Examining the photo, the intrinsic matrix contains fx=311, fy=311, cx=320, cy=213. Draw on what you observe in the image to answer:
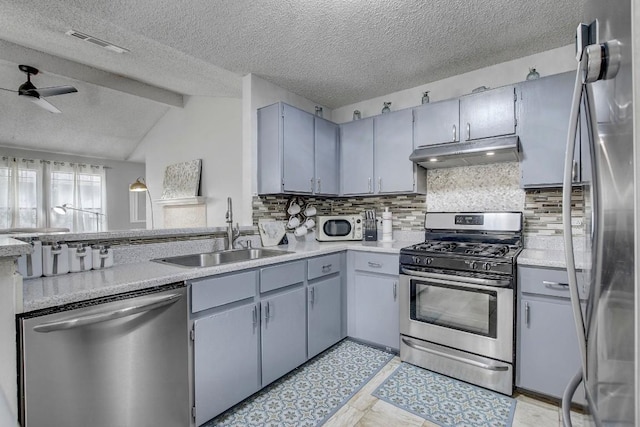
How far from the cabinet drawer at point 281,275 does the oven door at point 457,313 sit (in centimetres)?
81

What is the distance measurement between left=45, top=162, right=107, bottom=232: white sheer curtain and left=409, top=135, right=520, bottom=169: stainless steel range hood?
18.6 feet

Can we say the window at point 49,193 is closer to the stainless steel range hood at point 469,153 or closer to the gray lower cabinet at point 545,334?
the stainless steel range hood at point 469,153

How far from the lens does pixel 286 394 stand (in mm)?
2021

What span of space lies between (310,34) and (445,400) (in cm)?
259

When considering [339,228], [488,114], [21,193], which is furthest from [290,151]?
[21,193]

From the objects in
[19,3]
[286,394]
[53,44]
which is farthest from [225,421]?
[53,44]

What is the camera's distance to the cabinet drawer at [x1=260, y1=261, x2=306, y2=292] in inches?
80.0

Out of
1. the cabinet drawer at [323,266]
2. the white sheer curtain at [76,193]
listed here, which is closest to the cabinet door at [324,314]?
the cabinet drawer at [323,266]

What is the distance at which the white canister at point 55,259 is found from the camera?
153 centimetres

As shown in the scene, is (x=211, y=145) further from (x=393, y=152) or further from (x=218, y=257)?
(x=393, y=152)

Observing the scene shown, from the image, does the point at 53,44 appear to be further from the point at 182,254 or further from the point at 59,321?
the point at 59,321

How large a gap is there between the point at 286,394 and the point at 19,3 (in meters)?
3.15

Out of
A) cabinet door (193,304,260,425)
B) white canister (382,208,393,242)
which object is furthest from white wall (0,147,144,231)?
cabinet door (193,304,260,425)

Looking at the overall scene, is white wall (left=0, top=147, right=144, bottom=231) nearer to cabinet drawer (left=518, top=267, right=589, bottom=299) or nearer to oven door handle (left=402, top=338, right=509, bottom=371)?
oven door handle (left=402, top=338, right=509, bottom=371)
